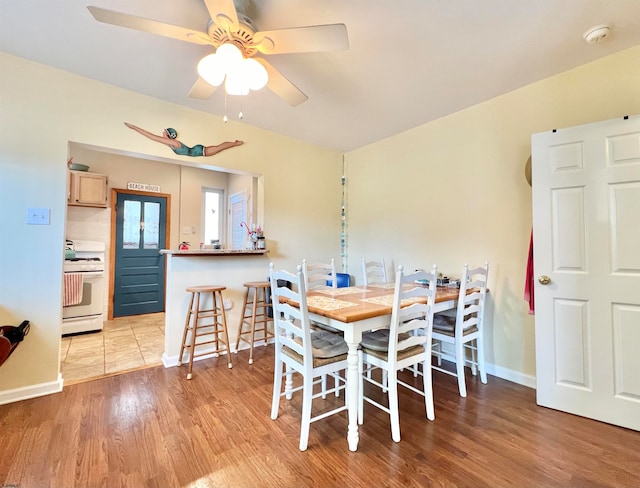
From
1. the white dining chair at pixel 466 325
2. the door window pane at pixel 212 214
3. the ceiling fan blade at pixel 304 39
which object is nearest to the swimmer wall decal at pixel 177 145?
the ceiling fan blade at pixel 304 39

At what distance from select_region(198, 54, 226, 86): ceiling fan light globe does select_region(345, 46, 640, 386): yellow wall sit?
233 centimetres

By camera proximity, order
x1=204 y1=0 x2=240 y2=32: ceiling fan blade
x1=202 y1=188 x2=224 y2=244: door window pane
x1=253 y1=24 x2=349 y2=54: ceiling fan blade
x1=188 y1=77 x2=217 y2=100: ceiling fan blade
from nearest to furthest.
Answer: x1=204 y1=0 x2=240 y2=32: ceiling fan blade
x1=253 y1=24 x2=349 y2=54: ceiling fan blade
x1=188 y1=77 x2=217 y2=100: ceiling fan blade
x1=202 y1=188 x2=224 y2=244: door window pane

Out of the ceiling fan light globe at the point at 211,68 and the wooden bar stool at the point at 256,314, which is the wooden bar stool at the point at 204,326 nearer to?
the wooden bar stool at the point at 256,314

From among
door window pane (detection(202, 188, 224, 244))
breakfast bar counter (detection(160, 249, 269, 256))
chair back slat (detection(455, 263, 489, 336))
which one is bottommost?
chair back slat (detection(455, 263, 489, 336))

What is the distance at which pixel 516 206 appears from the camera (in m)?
2.52

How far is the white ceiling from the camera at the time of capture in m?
1.68

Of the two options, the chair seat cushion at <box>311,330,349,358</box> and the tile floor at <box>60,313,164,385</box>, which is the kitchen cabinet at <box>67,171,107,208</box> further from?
the chair seat cushion at <box>311,330,349,358</box>

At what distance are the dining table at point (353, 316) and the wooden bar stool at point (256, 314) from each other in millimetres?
1082

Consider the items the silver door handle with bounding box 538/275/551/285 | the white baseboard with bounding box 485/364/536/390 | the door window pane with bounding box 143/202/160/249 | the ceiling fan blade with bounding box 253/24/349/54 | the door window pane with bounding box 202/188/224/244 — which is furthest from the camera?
the door window pane with bounding box 202/188/224/244

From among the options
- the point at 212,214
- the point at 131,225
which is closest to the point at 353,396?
the point at 131,225

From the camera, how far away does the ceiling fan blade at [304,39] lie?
1440 mm

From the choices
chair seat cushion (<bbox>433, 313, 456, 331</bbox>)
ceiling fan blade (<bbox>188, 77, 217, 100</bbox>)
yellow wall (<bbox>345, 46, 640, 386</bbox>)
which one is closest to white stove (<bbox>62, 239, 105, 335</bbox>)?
ceiling fan blade (<bbox>188, 77, 217, 100</bbox>)

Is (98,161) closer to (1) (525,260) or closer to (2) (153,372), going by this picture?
(2) (153,372)

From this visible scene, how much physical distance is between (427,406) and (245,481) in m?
1.20
